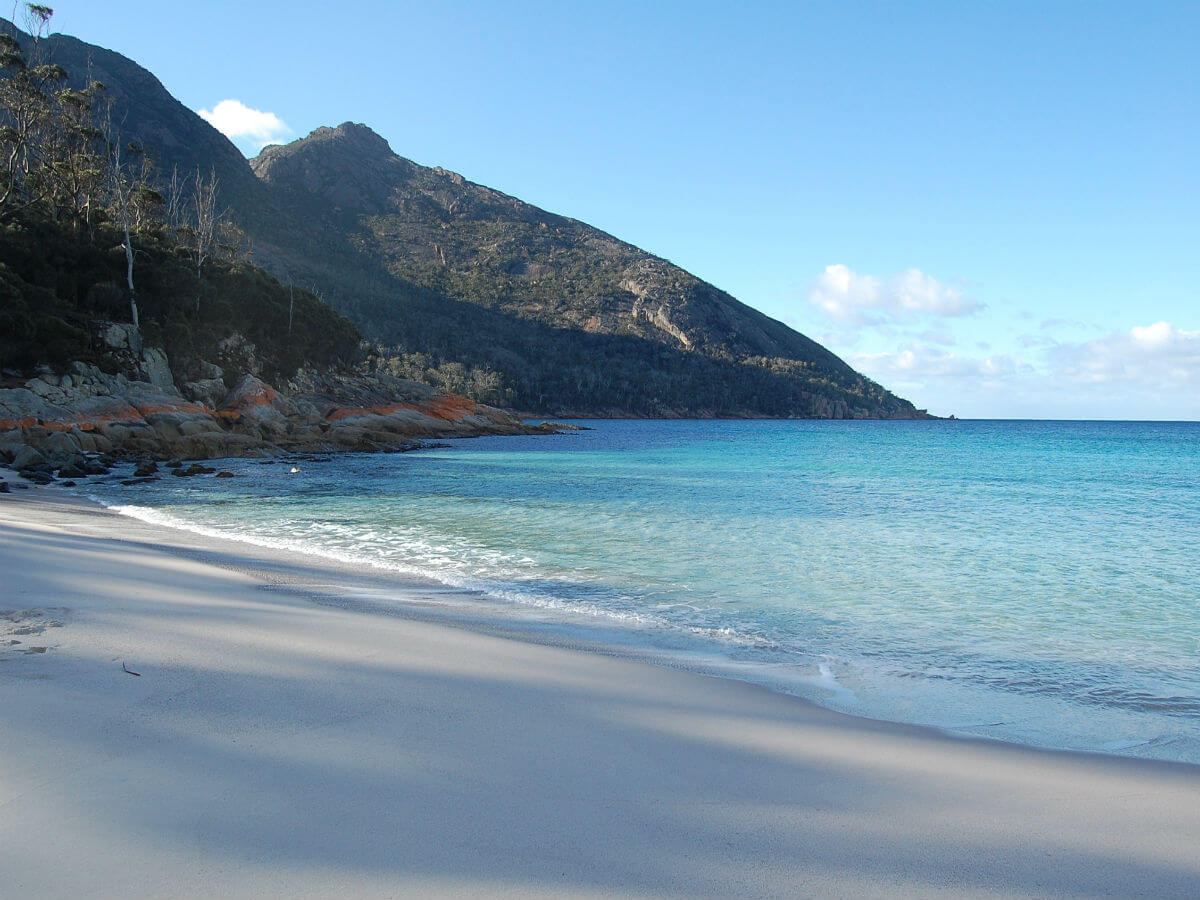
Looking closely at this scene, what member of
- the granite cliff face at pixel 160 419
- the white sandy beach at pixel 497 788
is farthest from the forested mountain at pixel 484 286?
the white sandy beach at pixel 497 788

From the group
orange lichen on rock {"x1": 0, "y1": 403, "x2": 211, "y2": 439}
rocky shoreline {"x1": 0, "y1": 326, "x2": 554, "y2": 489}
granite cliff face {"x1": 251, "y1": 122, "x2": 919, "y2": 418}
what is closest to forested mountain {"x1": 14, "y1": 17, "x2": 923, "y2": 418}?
granite cliff face {"x1": 251, "y1": 122, "x2": 919, "y2": 418}

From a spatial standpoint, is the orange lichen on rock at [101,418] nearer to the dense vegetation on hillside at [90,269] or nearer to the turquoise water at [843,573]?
the dense vegetation on hillside at [90,269]

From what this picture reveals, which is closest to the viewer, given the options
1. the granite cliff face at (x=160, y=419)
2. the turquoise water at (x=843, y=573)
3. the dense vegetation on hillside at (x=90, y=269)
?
the turquoise water at (x=843, y=573)

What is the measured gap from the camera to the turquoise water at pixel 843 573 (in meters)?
5.40

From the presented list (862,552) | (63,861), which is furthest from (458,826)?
(862,552)

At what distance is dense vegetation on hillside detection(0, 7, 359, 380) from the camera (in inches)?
1115

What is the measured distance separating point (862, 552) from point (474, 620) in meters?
Result: 7.13

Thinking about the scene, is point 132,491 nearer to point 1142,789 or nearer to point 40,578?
point 40,578

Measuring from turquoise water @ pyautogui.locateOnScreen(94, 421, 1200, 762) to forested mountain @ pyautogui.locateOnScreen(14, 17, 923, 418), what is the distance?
6974cm

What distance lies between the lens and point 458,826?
2.79 m

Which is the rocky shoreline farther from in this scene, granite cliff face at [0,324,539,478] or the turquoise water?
the turquoise water

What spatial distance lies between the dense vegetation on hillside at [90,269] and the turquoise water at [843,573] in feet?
45.4

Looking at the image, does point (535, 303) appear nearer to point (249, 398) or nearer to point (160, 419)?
point (249, 398)

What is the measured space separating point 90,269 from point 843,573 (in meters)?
36.3
